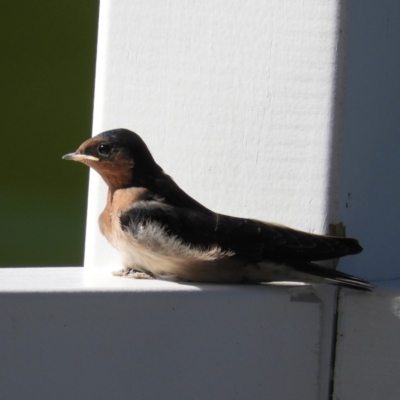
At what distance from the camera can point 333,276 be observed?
2.12m

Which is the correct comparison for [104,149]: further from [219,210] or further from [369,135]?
[369,135]

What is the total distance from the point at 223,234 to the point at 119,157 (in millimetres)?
430

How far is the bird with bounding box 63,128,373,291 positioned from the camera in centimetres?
217

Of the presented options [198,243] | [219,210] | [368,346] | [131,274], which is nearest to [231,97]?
[219,210]

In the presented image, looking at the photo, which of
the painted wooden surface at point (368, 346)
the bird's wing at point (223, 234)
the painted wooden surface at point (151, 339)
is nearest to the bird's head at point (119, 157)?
the bird's wing at point (223, 234)

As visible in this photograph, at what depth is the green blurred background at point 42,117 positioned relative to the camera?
5531 millimetres

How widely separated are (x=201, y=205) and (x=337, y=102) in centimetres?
49

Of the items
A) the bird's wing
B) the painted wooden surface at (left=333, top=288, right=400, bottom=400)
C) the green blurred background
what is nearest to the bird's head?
the bird's wing

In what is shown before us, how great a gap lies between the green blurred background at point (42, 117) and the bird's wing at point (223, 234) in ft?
11.2

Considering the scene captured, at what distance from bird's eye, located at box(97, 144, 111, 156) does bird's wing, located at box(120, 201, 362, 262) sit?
24 centimetres

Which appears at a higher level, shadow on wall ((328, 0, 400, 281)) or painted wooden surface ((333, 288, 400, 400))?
shadow on wall ((328, 0, 400, 281))

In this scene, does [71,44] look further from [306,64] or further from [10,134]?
[306,64]

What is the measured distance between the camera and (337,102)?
2197 mm

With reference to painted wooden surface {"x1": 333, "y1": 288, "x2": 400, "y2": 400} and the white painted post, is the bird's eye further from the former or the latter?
painted wooden surface {"x1": 333, "y1": 288, "x2": 400, "y2": 400}
